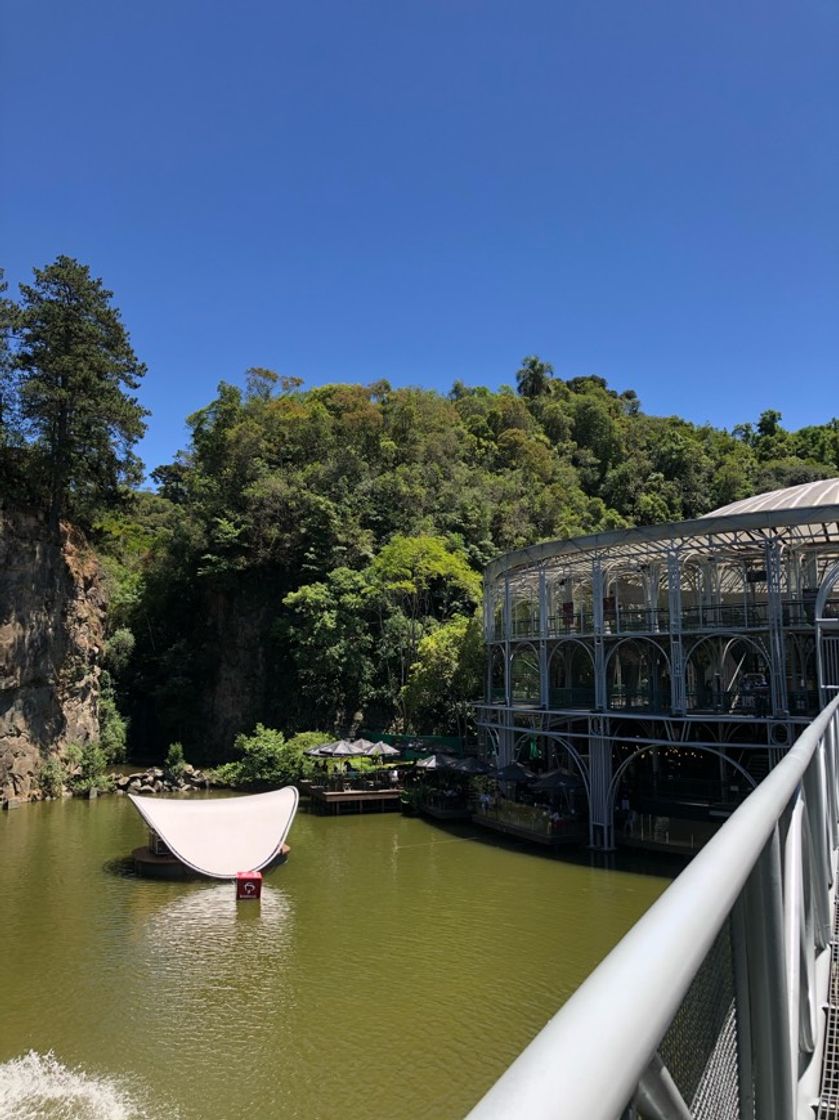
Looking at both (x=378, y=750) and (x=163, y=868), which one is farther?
(x=378, y=750)

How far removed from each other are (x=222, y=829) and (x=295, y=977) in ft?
27.9

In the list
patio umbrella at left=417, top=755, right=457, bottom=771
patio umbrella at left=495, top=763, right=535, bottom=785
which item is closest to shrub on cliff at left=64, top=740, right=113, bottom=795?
patio umbrella at left=417, top=755, right=457, bottom=771

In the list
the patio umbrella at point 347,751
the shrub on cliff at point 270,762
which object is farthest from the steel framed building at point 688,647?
the shrub on cliff at point 270,762

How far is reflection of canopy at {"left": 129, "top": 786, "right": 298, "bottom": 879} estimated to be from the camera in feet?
70.0

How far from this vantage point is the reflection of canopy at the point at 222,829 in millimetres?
21344

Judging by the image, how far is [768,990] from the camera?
1681 millimetres

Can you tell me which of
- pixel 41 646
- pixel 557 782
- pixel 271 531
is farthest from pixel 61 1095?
pixel 271 531

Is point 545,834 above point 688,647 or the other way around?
the other way around

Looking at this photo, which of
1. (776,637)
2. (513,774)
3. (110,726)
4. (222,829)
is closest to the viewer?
(776,637)

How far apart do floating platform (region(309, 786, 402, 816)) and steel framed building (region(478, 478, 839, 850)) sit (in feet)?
14.4

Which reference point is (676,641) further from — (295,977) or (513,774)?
(295,977)

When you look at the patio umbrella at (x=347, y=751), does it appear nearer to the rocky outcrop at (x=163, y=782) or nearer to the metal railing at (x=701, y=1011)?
the rocky outcrop at (x=163, y=782)

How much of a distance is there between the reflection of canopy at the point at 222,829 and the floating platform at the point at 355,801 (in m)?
A: 5.68

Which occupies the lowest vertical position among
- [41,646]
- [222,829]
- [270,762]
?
[222,829]
